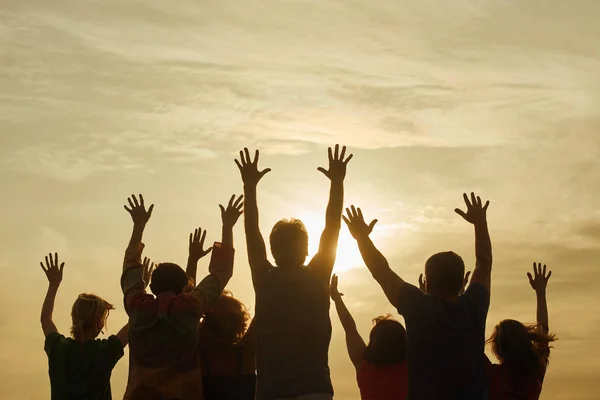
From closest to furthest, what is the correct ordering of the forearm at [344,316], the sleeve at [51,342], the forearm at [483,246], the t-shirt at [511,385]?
the forearm at [483,246] < the t-shirt at [511,385] < the sleeve at [51,342] < the forearm at [344,316]

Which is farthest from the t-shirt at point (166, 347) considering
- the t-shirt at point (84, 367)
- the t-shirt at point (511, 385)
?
the t-shirt at point (511, 385)

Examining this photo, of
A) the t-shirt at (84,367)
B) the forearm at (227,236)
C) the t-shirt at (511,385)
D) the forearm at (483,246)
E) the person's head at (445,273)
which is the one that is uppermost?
the forearm at (227,236)

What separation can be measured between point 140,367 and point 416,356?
256cm

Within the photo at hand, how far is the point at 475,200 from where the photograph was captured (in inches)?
337

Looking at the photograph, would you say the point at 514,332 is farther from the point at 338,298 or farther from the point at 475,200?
the point at 338,298

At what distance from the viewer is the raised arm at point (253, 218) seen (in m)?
7.97

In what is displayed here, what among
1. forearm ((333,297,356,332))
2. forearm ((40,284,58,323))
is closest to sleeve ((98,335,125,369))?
forearm ((40,284,58,323))

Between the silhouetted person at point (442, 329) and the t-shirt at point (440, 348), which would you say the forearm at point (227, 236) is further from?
the t-shirt at point (440, 348)

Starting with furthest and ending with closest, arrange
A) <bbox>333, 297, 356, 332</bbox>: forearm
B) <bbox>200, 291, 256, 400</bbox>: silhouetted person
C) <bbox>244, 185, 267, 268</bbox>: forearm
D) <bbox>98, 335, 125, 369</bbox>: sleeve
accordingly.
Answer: <bbox>333, 297, 356, 332</bbox>: forearm
<bbox>98, 335, 125, 369</bbox>: sleeve
<bbox>200, 291, 256, 400</bbox>: silhouetted person
<bbox>244, 185, 267, 268</bbox>: forearm

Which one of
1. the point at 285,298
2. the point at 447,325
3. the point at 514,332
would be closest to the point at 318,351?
the point at 285,298

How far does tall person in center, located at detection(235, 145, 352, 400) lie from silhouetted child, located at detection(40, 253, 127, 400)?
6.36 feet

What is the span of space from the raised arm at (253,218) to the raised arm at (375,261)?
3.02 ft

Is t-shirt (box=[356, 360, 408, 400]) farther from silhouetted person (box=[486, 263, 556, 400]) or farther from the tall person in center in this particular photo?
the tall person in center

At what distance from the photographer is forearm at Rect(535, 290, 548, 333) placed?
9.75 m
